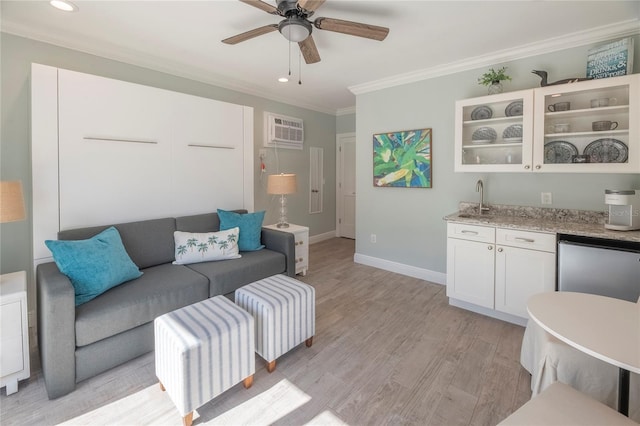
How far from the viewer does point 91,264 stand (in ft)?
6.70

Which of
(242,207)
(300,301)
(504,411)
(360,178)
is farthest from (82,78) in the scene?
(504,411)

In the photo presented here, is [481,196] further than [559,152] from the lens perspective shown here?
Yes

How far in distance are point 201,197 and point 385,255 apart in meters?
2.50

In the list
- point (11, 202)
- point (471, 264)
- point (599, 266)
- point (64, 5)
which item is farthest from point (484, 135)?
point (11, 202)

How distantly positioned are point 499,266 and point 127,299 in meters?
2.98

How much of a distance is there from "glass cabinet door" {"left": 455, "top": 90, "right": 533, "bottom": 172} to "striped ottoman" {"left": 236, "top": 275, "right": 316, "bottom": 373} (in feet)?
6.97

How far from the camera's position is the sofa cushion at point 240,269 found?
8.20 feet

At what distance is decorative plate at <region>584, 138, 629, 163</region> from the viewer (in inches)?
92.4

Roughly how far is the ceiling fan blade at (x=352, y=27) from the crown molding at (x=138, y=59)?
2.09 meters

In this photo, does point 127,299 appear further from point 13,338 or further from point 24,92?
point 24,92

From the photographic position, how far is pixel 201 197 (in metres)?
3.37

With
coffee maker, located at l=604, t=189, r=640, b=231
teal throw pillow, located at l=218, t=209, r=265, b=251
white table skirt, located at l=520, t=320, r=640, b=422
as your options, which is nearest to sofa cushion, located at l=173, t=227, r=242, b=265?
teal throw pillow, located at l=218, t=209, r=265, b=251

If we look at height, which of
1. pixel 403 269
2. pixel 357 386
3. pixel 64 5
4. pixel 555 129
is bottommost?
pixel 357 386

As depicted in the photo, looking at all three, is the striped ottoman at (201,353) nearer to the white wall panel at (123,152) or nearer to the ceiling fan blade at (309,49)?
the white wall panel at (123,152)
